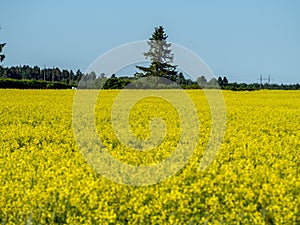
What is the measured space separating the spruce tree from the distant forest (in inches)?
277

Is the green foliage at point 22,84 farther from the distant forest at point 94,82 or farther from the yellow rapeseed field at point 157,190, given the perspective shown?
the yellow rapeseed field at point 157,190

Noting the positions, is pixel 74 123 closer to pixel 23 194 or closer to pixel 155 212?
pixel 23 194

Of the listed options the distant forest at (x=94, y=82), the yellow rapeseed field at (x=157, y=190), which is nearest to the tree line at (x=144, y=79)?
the distant forest at (x=94, y=82)

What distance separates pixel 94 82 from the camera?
125 ft

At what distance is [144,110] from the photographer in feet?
61.7

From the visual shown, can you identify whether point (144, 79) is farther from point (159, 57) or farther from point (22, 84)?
point (159, 57)

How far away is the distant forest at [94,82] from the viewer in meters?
38.3

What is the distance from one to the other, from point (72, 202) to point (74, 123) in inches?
316

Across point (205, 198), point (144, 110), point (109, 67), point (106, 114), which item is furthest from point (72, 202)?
point (144, 110)

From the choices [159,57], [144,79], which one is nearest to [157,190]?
[144,79]

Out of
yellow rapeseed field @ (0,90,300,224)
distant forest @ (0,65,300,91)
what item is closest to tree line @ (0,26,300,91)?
distant forest @ (0,65,300,91)

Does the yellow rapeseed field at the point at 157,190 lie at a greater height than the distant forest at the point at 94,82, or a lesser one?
lesser

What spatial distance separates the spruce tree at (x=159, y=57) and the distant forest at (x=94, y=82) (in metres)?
7.03

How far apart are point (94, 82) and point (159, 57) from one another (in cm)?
4875
